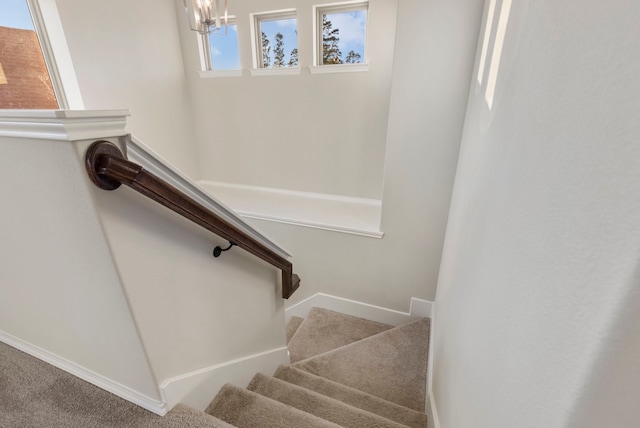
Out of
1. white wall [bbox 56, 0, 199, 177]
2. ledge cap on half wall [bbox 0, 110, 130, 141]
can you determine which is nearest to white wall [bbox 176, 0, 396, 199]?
white wall [bbox 56, 0, 199, 177]

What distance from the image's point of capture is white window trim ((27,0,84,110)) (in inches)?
90.8

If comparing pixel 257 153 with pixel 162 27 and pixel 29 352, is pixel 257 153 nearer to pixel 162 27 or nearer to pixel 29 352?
pixel 162 27

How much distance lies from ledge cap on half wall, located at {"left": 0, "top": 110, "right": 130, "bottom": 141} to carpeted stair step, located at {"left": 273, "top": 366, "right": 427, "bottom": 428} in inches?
69.7

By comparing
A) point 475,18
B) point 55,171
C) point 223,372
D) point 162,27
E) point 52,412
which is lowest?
point 223,372

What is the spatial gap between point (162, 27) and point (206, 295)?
3.46m

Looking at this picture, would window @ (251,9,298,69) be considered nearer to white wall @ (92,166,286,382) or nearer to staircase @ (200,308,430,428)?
white wall @ (92,166,286,382)

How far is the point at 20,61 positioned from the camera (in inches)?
88.9

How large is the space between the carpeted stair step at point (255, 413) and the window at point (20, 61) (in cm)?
278

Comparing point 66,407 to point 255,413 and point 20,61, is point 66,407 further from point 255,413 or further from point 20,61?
point 20,61

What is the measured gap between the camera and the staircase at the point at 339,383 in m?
1.29

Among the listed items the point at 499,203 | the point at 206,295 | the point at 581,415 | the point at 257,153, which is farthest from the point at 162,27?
the point at 581,415

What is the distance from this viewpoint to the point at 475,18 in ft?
5.67

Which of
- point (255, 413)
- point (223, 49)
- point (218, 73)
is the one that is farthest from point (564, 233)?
point (223, 49)

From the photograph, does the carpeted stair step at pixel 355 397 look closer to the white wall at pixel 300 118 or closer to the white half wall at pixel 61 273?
the white half wall at pixel 61 273
